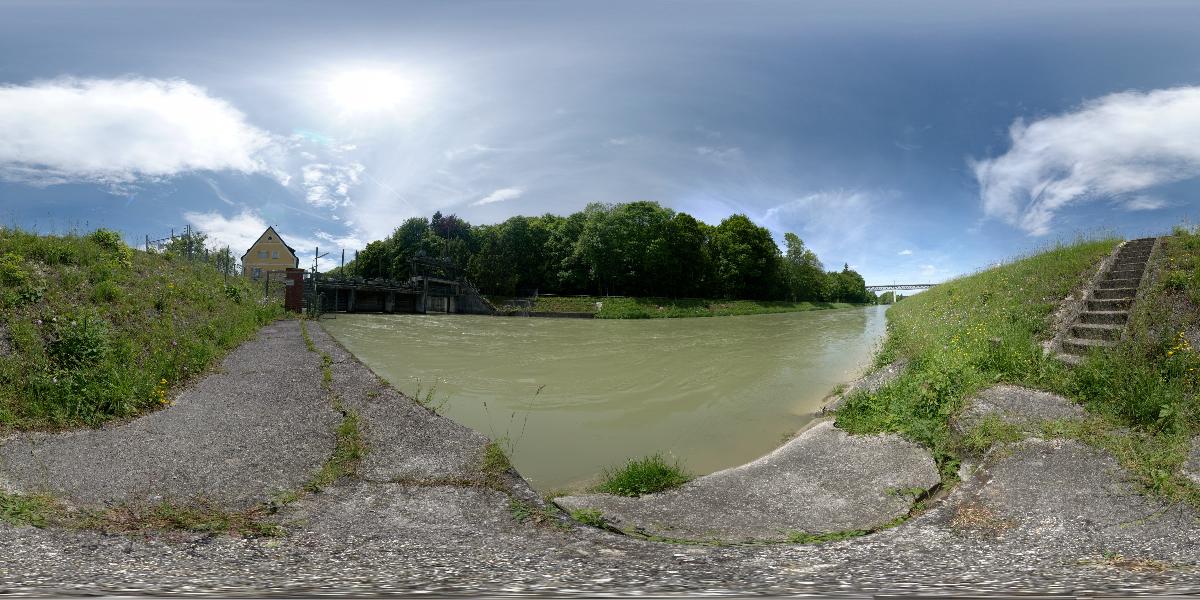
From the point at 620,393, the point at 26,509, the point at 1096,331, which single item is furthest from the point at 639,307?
the point at 26,509

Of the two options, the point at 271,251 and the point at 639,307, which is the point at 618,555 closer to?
the point at 639,307

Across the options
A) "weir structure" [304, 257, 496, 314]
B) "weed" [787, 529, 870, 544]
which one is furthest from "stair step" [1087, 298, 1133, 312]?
"weir structure" [304, 257, 496, 314]

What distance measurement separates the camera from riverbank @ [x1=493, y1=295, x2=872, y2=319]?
45.7m

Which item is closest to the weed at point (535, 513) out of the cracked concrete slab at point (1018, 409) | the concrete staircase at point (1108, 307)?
the cracked concrete slab at point (1018, 409)

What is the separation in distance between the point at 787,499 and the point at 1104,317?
7.24 meters

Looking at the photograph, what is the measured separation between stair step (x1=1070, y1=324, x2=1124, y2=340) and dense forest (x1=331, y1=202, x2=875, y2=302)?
46.2m

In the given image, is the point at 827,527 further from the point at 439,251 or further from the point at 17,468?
the point at 439,251

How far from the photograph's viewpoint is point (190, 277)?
1561 centimetres

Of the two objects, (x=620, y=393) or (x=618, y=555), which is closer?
(x=618, y=555)

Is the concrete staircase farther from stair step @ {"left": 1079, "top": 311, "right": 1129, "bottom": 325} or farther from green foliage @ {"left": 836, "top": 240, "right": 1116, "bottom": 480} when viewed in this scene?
green foliage @ {"left": 836, "top": 240, "right": 1116, "bottom": 480}

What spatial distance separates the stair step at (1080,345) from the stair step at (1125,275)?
2473 millimetres

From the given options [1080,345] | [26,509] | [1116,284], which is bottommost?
[26,509]

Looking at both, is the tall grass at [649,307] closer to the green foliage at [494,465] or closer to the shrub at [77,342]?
the shrub at [77,342]

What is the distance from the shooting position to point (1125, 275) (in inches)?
371
